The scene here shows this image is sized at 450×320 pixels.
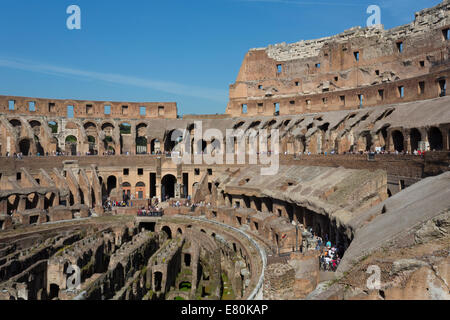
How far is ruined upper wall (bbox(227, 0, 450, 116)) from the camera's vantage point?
31591mm

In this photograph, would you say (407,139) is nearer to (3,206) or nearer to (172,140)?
(172,140)

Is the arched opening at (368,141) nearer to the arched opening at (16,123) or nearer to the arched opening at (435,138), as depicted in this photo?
the arched opening at (435,138)

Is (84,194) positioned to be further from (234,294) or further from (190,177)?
(234,294)

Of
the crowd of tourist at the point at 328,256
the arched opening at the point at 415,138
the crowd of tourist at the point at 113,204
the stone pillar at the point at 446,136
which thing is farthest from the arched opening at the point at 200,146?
the stone pillar at the point at 446,136

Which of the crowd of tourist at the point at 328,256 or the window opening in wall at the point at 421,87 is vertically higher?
the window opening in wall at the point at 421,87

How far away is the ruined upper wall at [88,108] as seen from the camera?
4006cm

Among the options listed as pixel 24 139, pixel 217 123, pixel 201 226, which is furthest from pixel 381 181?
pixel 24 139

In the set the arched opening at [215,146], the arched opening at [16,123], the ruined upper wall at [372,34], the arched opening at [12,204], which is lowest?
the arched opening at [12,204]

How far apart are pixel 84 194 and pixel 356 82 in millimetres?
31966

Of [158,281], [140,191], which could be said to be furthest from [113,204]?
[158,281]

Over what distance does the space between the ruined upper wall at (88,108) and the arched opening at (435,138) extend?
3096cm

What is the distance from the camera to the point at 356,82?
40.1 metres

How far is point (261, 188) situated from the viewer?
28.2 metres

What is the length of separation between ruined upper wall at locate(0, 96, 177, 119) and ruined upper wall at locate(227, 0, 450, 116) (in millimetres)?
9168
